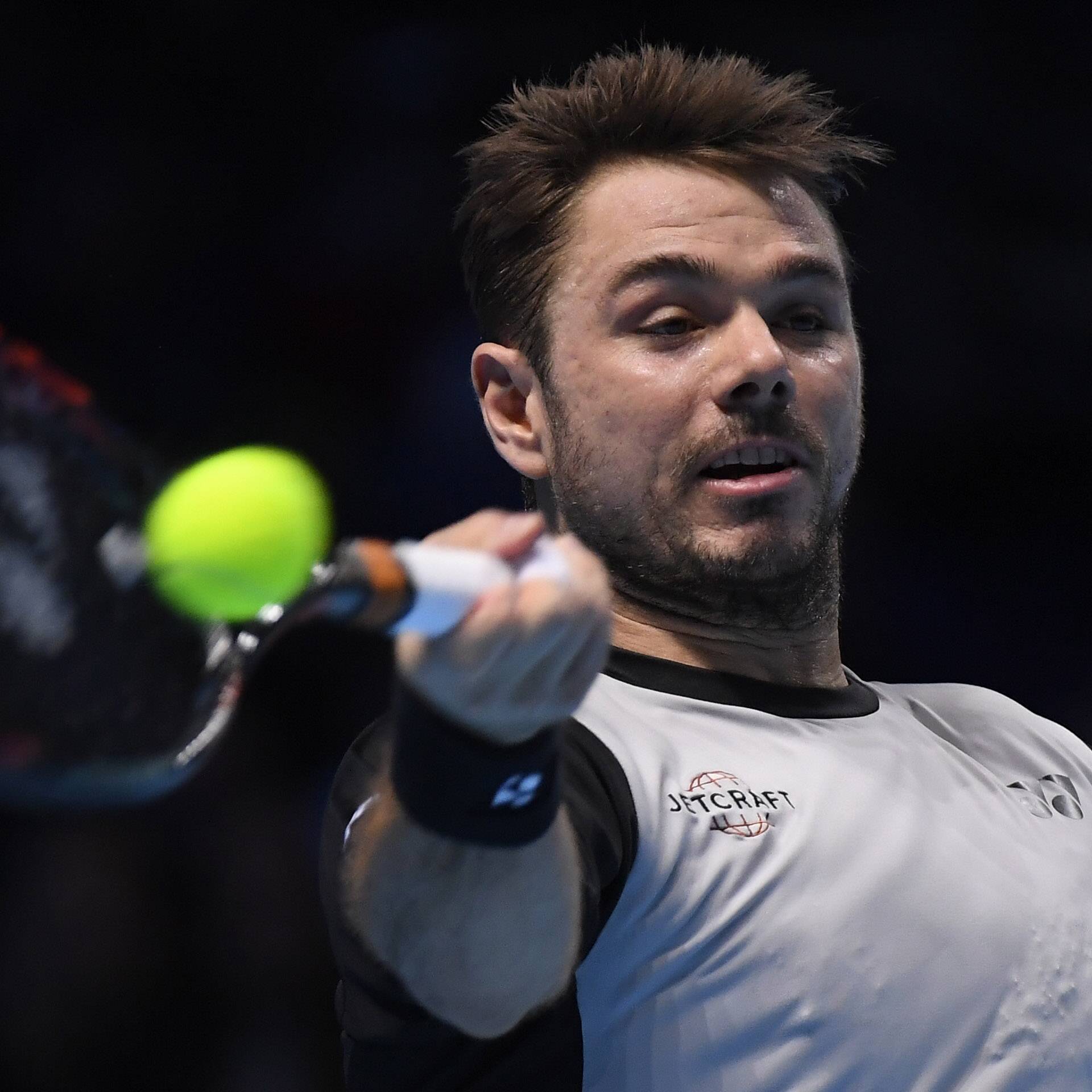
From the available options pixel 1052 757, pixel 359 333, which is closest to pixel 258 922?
pixel 359 333

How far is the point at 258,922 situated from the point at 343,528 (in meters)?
0.88

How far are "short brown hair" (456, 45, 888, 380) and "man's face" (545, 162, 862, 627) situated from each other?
0.16 feet

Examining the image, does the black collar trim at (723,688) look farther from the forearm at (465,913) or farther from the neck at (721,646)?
the forearm at (465,913)

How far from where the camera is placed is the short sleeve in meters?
1.21

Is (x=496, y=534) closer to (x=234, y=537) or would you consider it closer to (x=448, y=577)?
(x=448, y=577)

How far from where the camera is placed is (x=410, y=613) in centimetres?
92

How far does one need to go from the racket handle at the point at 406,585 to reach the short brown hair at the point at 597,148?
3.41ft

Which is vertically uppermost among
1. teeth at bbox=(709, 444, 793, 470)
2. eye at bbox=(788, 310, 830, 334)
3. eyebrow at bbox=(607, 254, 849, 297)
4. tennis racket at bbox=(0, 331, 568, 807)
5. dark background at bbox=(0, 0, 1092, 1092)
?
tennis racket at bbox=(0, 331, 568, 807)

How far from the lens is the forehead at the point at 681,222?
188 centimetres

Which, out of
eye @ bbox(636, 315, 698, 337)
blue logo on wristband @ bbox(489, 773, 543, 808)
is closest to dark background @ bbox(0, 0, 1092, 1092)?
eye @ bbox(636, 315, 698, 337)

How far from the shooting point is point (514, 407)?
6.77ft

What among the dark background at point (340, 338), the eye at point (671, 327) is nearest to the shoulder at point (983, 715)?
the eye at point (671, 327)

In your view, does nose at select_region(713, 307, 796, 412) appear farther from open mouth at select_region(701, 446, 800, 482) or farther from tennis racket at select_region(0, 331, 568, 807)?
tennis racket at select_region(0, 331, 568, 807)

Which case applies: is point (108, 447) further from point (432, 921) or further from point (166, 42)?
point (166, 42)
